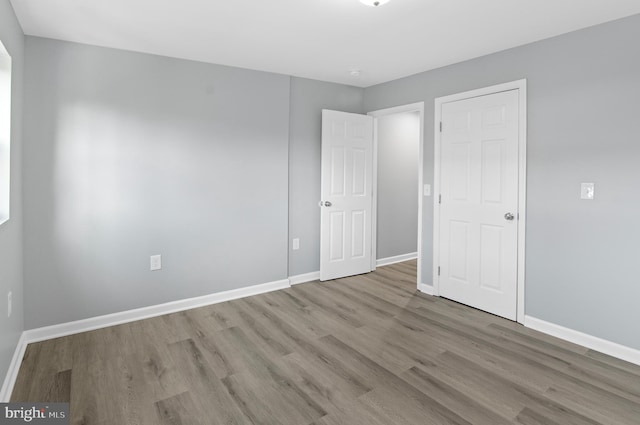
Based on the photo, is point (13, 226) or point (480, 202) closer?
point (13, 226)

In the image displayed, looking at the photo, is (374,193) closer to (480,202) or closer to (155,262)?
(480,202)

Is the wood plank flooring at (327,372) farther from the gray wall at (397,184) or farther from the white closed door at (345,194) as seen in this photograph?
the gray wall at (397,184)

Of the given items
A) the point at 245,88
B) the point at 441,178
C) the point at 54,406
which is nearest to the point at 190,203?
the point at 245,88

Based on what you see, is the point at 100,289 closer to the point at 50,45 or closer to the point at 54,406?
the point at 54,406

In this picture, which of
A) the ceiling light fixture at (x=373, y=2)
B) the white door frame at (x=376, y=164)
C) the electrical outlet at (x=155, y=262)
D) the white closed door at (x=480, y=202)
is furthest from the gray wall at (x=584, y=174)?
the electrical outlet at (x=155, y=262)

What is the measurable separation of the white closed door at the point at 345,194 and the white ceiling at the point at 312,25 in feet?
3.34

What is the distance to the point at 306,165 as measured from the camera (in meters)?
4.23

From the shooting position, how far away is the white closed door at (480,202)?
3.18 metres

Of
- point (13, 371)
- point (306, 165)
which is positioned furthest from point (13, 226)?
point (306, 165)

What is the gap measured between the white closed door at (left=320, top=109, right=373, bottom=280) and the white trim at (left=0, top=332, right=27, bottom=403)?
9.17 feet

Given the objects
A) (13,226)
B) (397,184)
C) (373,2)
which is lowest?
(13,226)

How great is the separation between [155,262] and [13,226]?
1129mm

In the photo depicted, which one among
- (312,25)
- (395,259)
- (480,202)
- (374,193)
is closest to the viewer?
(312,25)

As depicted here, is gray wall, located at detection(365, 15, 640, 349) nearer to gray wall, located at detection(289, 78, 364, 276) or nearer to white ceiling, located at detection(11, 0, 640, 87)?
white ceiling, located at detection(11, 0, 640, 87)
